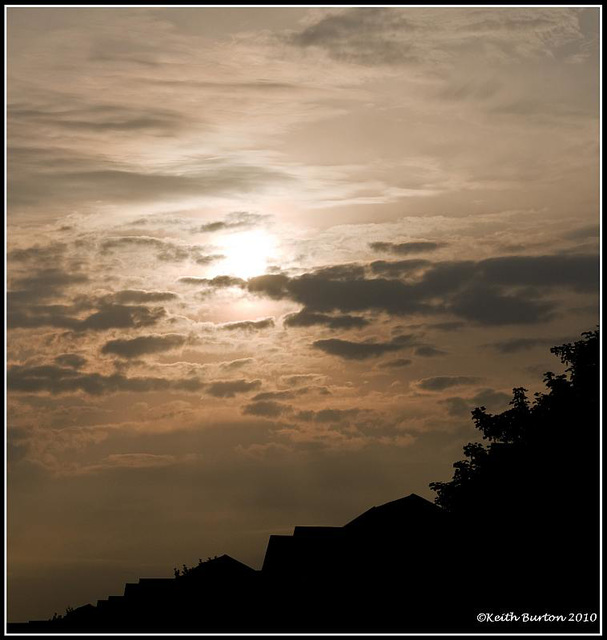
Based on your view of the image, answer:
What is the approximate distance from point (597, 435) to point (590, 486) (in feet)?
10.6

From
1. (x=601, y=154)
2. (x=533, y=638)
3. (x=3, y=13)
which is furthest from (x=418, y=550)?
(x=3, y=13)

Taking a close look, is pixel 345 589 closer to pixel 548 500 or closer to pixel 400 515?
pixel 400 515

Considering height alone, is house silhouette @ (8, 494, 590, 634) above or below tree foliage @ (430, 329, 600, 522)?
below

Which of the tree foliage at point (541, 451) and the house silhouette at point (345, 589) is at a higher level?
the tree foliage at point (541, 451)

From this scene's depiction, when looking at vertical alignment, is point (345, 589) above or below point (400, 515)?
below

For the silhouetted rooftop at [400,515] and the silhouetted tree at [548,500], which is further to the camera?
the silhouetted rooftop at [400,515]

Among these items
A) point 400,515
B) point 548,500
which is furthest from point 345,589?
point 548,500

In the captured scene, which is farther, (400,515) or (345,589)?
(400,515)

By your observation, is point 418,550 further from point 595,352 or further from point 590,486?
point 595,352

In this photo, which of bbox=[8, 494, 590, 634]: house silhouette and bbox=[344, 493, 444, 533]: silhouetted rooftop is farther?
bbox=[344, 493, 444, 533]: silhouetted rooftop

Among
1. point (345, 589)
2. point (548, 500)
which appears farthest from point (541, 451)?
point (345, 589)

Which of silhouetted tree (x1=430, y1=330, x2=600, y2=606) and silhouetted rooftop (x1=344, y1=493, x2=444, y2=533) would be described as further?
silhouetted rooftop (x1=344, y1=493, x2=444, y2=533)

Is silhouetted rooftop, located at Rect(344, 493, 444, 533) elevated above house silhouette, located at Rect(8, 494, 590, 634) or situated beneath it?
elevated above

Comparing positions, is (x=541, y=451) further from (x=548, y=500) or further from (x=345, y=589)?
(x=345, y=589)
